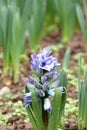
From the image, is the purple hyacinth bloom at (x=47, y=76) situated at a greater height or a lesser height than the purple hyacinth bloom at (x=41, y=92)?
greater

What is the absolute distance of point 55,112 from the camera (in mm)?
1866

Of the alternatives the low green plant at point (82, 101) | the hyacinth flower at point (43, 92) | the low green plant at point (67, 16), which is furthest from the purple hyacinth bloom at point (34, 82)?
the low green plant at point (67, 16)

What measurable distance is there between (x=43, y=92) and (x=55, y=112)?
4.2 inches

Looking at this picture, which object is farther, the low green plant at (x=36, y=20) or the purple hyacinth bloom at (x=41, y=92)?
the low green plant at (x=36, y=20)

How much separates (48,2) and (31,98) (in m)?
1.97

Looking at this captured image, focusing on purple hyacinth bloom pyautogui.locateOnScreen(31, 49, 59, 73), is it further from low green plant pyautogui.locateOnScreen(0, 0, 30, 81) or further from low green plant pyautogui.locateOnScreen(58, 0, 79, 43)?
low green plant pyautogui.locateOnScreen(58, 0, 79, 43)

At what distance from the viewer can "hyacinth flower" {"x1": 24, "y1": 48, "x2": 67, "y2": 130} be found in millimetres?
1878

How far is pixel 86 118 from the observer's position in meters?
2.04

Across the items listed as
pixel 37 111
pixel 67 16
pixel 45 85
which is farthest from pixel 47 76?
pixel 67 16

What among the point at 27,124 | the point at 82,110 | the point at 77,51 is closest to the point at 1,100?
the point at 27,124

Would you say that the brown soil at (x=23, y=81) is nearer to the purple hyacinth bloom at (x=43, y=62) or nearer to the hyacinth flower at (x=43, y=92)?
the hyacinth flower at (x=43, y=92)

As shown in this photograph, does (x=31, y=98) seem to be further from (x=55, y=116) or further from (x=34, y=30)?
(x=34, y=30)

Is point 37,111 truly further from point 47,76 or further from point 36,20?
point 36,20

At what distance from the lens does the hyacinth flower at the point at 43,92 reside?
1878 mm
